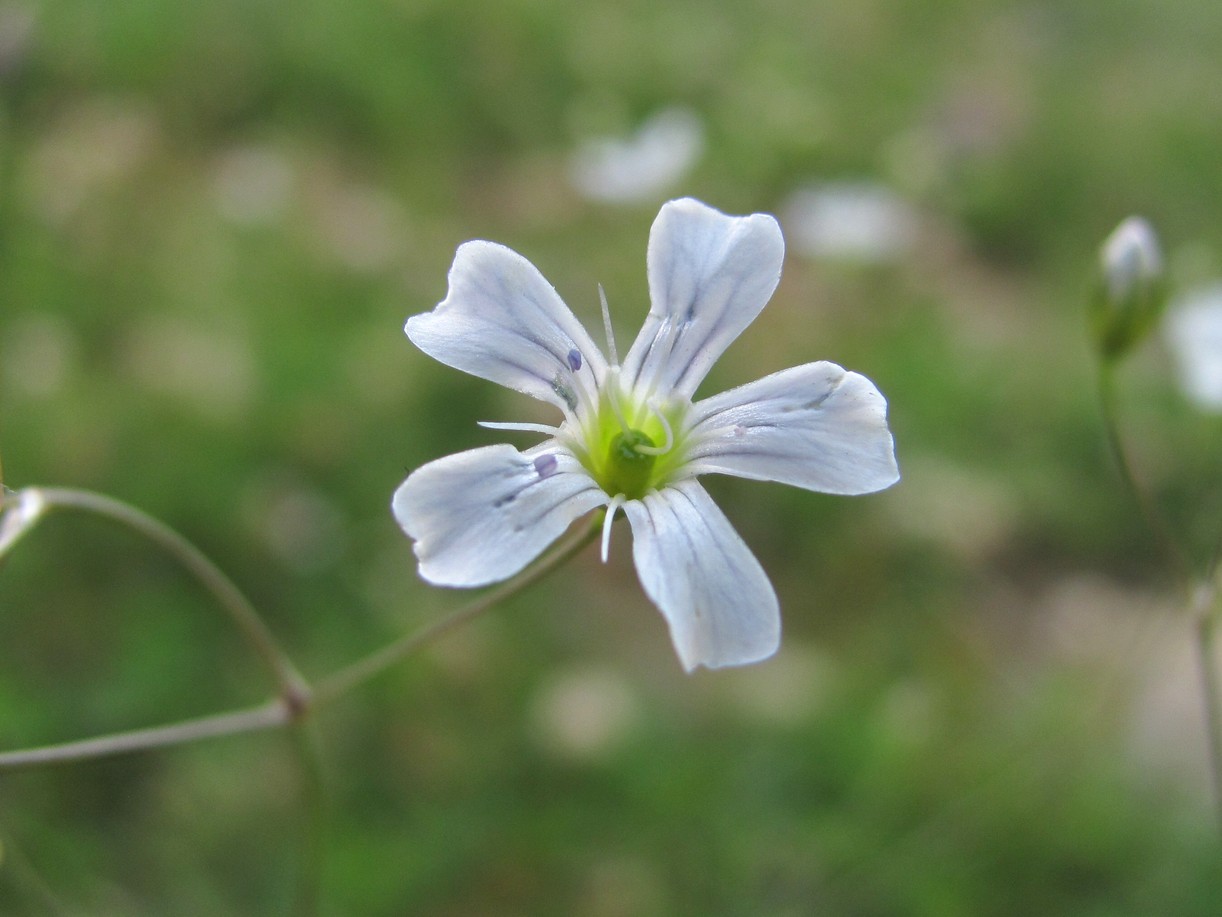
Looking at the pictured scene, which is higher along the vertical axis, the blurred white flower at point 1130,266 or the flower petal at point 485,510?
Answer: the blurred white flower at point 1130,266

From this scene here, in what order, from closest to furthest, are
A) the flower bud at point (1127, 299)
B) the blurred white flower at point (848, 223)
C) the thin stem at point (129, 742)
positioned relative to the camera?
the thin stem at point (129, 742)
the flower bud at point (1127, 299)
the blurred white flower at point (848, 223)

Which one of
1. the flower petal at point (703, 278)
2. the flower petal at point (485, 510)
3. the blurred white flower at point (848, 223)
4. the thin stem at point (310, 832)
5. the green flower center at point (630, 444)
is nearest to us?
the flower petal at point (485, 510)

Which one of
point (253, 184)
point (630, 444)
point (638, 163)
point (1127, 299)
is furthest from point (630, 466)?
point (253, 184)

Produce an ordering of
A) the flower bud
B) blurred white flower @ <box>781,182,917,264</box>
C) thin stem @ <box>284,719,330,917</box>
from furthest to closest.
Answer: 1. blurred white flower @ <box>781,182,917,264</box>
2. the flower bud
3. thin stem @ <box>284,719,330,917</box>

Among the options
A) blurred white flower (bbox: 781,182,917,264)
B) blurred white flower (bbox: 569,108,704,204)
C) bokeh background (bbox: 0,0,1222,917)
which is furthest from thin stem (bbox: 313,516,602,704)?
blurred white flower (bbox: 781,182,917,264)

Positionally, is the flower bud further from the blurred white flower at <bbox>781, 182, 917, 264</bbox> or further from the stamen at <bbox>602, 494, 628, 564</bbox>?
the blurred white flower at <bbox>781, 182, 917, 264</bbox>

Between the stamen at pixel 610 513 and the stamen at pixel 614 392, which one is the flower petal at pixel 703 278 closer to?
the stamen at pixel 614 392

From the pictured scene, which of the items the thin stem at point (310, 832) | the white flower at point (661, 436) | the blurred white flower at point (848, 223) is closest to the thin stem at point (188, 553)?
the thin stem at point (310, 832)

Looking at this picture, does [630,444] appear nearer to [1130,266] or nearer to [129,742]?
[129,742]
